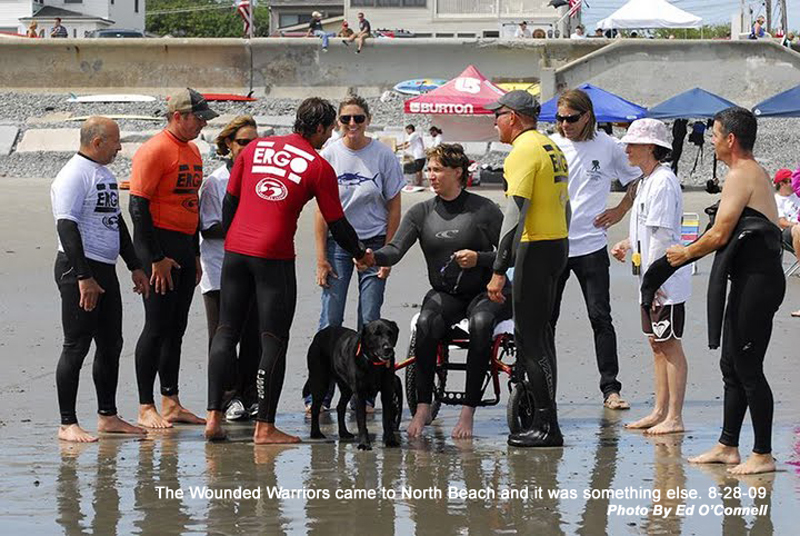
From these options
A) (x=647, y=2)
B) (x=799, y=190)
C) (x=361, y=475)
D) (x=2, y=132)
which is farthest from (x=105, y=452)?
(x=647, y=2)

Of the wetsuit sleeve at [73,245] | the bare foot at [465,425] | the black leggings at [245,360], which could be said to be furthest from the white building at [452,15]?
the wetsuit sleeve at [73,245]

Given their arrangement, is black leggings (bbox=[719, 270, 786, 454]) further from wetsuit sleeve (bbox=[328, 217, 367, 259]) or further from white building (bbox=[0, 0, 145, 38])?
white building (bbox=[0, 0, 145, 38])

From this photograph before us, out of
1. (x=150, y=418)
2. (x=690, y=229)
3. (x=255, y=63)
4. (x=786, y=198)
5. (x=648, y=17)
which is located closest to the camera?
(x=150, y=418)

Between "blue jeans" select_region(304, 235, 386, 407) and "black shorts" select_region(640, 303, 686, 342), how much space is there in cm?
169

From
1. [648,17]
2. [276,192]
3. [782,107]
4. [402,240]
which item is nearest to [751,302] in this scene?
[402,240]

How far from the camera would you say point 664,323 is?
7621mm

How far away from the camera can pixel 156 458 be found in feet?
22.7

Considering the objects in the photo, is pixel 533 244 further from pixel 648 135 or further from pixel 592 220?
pixel 592 220

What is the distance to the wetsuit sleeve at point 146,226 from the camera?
767 centimetres

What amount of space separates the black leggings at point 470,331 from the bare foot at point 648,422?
917 mm

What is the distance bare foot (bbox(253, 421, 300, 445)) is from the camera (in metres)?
7.35

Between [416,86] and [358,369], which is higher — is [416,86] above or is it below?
above

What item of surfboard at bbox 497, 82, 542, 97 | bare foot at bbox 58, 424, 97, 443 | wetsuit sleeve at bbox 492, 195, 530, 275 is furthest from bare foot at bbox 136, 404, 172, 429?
surfboard at bbox 497, 82, 542, 97

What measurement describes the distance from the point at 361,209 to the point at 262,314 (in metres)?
1.25
